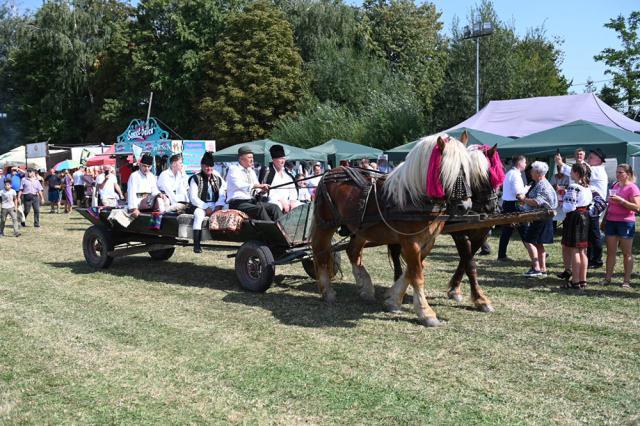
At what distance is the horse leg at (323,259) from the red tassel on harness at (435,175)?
1.69 metres

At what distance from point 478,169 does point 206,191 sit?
405 centimetres

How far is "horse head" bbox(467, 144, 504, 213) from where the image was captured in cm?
562

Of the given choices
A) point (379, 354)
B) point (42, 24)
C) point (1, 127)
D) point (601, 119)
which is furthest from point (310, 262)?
point (1, 127)

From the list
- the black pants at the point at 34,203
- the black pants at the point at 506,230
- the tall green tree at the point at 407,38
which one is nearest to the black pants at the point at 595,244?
the black pants at the point at 506,230

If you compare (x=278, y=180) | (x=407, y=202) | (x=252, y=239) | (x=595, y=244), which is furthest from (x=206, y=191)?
(x=595, y=244)

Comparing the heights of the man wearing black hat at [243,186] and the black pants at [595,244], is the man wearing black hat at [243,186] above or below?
above

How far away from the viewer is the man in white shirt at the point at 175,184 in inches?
352

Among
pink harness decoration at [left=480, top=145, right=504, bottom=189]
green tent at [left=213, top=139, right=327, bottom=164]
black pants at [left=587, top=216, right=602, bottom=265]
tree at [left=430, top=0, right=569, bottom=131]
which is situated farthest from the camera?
tree at [left=430, top=0, right=569, bottom=131]

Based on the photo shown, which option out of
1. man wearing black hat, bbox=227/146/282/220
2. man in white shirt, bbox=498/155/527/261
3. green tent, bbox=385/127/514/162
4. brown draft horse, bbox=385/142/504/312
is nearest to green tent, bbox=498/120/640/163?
green tent, bbox=385/127/514/162

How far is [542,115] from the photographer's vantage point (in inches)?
754

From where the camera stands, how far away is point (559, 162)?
10.2m

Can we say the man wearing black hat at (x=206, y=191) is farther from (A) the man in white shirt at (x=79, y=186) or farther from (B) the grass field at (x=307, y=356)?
(A) the man in white shirt at (x=79, y=186)

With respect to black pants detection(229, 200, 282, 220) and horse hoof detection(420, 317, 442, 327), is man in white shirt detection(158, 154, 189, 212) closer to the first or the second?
black pants detection(229, 200, 282, 220)

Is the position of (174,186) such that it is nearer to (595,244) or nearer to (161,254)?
(161,254)
